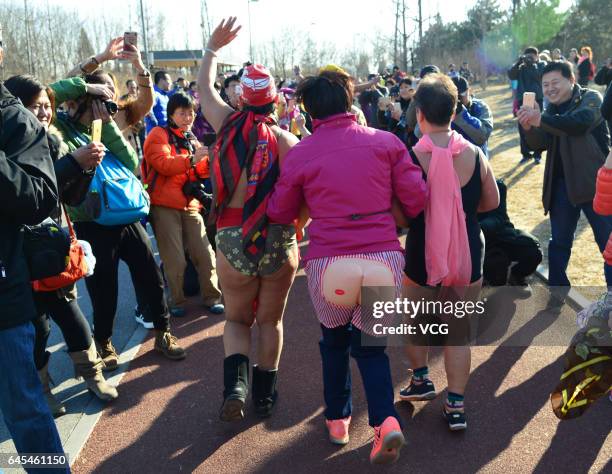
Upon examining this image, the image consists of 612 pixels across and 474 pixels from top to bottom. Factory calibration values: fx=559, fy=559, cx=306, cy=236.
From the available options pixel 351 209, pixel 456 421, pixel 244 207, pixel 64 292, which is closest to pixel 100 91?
pixel 64 292

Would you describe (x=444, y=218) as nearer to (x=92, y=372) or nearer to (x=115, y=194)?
(x=115, y=194)

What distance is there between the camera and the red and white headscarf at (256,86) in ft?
10.1

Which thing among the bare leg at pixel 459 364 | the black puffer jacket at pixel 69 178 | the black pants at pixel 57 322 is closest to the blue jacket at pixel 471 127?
the bare leg at pixel 459 364

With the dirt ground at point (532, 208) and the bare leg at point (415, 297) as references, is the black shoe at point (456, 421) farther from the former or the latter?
the dirt ground at point (532, 208)

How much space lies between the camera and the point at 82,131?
3.82m

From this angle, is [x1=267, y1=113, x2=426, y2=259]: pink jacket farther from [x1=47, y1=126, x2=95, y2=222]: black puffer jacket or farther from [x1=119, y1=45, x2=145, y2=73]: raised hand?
[x1=119, y1=45, x2=145, y2=73]: raised hand

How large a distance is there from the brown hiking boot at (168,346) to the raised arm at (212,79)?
6.25 feet

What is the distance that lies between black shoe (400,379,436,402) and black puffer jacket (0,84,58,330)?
224 cm

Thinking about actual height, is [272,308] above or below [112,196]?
below

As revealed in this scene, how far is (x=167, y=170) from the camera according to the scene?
184 inches

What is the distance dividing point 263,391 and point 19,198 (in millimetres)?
1978

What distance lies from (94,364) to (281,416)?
4.19 feet

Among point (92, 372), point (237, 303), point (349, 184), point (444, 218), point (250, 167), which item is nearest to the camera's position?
point (349, 184)

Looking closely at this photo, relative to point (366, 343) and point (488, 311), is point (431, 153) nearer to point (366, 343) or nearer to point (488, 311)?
point (366, 343)
